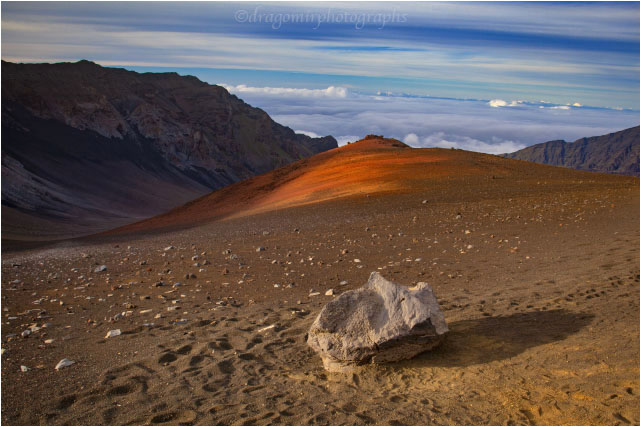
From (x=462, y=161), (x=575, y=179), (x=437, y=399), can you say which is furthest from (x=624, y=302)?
(x=462, y=161)

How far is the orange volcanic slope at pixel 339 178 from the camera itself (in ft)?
66.1

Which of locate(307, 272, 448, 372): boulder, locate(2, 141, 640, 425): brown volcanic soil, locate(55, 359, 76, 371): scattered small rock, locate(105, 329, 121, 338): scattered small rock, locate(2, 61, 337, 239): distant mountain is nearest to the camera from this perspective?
locate(2, 141, 640, 425): brown volcanic soil

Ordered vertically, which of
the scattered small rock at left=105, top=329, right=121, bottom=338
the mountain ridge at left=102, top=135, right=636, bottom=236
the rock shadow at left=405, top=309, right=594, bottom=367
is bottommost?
the scattered small rock at left=105, top=329, right=121, bottom=338

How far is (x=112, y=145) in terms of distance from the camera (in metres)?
70.2

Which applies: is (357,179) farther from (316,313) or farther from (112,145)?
(112,145)

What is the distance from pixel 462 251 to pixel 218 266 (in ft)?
15.0

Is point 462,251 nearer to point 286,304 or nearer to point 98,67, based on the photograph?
point 286,304

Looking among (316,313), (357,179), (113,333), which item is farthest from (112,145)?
(316,313)

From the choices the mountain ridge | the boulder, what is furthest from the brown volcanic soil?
the mountain ridge

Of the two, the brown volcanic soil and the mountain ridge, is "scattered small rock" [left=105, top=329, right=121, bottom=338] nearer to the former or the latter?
the brown volcanic soil

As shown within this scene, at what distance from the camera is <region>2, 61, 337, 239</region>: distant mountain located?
42.2m

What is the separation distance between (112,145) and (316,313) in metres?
69.6

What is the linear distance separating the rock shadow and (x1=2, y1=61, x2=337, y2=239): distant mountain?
28.0 meters

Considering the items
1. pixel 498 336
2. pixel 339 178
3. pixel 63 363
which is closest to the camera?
pixel 498 336
